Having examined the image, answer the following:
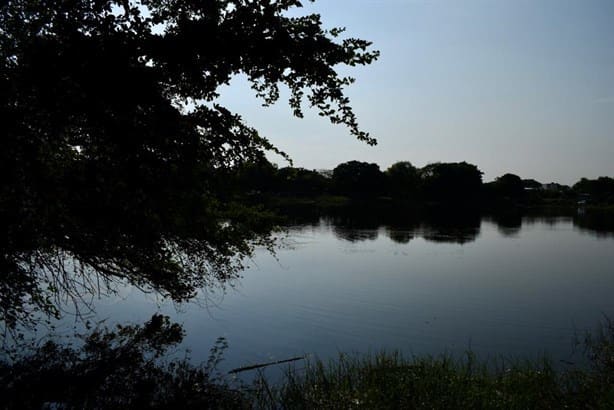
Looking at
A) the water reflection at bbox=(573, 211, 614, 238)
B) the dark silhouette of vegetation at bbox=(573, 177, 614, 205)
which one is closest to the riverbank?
the water reflection at bbox=(573, 211, 614, 238)

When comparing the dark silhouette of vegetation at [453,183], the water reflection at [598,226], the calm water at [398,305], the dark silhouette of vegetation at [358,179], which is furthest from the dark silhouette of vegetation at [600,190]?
the calm water at [398,305]

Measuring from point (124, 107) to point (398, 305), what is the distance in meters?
16.8

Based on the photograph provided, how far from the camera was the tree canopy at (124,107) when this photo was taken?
17.0 ft

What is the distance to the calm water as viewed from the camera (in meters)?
14.5

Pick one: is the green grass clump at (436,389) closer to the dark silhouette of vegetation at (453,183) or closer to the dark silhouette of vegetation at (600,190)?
the dark silhouette of vegetation at (453,183)

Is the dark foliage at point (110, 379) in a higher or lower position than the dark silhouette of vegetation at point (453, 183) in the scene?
lower

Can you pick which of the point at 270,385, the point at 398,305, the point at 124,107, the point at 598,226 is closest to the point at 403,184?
the point at 598,226

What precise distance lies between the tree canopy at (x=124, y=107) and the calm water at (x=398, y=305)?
3.54 m

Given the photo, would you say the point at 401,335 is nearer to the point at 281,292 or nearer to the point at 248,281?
the point at 281,292

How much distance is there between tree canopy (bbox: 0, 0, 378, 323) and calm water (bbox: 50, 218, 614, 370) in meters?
3.54

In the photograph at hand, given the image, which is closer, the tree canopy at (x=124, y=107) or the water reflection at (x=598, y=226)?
the tree canopy at (x=124, y=107)

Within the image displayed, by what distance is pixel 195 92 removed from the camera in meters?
7.64

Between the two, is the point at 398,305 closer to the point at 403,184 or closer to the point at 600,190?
the point at 403,184

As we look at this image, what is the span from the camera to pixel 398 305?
794 inches
